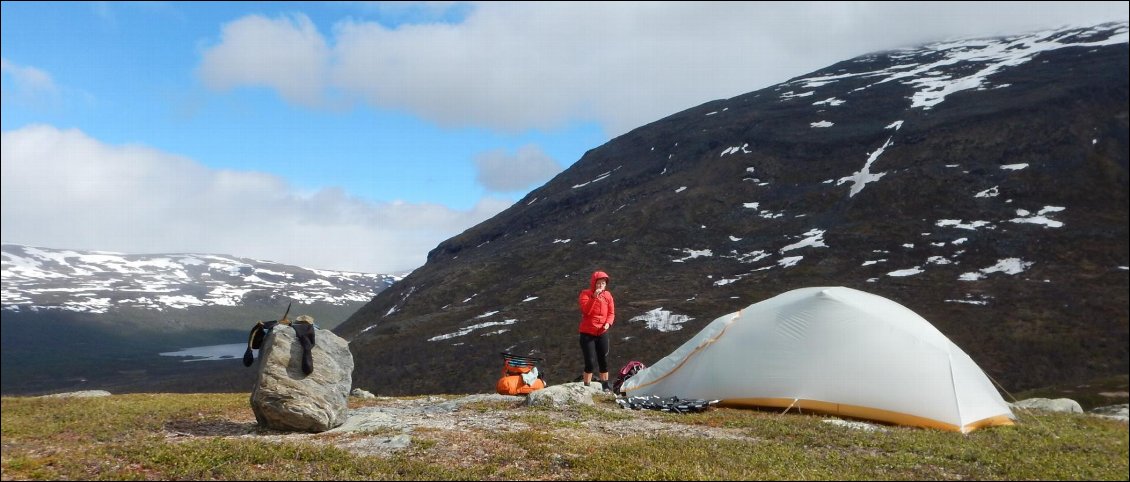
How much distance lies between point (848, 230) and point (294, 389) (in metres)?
102

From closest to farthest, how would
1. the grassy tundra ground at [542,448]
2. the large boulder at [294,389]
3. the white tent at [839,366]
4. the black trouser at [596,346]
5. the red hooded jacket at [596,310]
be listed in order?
the grassy tundra ground at [542,448] → the large boulder at [294,389] → the white tent at [839,366] → the red hooded jacket at [596,310] → the black trouser at [596,346]

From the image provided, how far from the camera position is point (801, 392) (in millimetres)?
17422

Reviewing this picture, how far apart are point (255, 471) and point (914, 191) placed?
118274 mm

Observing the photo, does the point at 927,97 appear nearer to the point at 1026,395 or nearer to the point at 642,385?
the point at 1026,395

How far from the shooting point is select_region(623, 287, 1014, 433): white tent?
16.6m

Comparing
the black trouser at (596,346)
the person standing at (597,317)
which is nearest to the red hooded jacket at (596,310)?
the person standing at (597,317)

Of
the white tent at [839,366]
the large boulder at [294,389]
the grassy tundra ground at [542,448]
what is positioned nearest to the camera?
the grassy tundra ground at [542,448]

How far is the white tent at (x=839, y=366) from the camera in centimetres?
1662

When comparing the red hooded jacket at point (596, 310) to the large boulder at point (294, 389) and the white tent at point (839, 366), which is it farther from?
the large boulder at point (294, 389)

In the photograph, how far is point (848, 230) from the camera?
335 feet

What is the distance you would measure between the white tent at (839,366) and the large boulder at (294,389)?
32.5 ft

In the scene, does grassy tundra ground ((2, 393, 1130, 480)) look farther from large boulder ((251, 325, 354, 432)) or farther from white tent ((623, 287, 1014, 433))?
white tent ((623, 287, 1014, 433))

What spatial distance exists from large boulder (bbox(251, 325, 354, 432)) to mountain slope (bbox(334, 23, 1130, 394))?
57.3 m

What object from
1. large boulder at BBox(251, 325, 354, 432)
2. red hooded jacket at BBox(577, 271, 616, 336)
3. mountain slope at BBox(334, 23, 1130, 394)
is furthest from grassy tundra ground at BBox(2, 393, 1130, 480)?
mountain slope at BBox(334, 23, 1130, 394)
